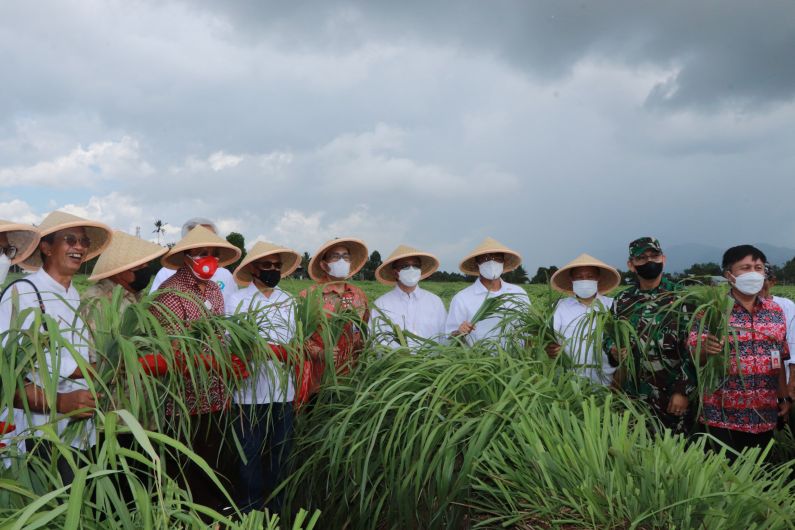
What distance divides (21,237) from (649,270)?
11.5ft

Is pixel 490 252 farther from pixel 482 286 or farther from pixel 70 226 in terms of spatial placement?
pixel 70 226

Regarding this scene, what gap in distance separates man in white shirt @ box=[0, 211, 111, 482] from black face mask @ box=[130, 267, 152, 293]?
0.88ft

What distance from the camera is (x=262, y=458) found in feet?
11.5

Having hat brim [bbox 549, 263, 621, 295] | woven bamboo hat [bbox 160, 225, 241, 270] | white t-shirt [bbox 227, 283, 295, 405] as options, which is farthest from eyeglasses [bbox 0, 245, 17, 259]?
hat brim [bbox 549, 263, 621, 295]

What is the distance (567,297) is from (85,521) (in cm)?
361

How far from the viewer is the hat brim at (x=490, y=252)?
519 cm

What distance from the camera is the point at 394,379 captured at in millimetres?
2973

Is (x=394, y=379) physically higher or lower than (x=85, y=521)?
higher

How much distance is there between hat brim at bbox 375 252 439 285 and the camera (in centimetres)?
515

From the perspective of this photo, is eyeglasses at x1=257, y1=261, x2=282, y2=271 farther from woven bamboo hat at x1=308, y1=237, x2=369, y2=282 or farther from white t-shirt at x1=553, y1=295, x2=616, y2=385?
white t-shirt at x1=553, y1=295, x2=616, y2=385

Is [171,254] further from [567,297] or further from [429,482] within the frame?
[567,297]

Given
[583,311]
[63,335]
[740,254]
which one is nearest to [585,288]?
[583,311]

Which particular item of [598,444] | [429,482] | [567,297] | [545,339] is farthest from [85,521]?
[567,297]

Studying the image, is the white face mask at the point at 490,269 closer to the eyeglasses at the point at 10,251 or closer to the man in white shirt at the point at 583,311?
the man in white shirt at the point at 583,311
